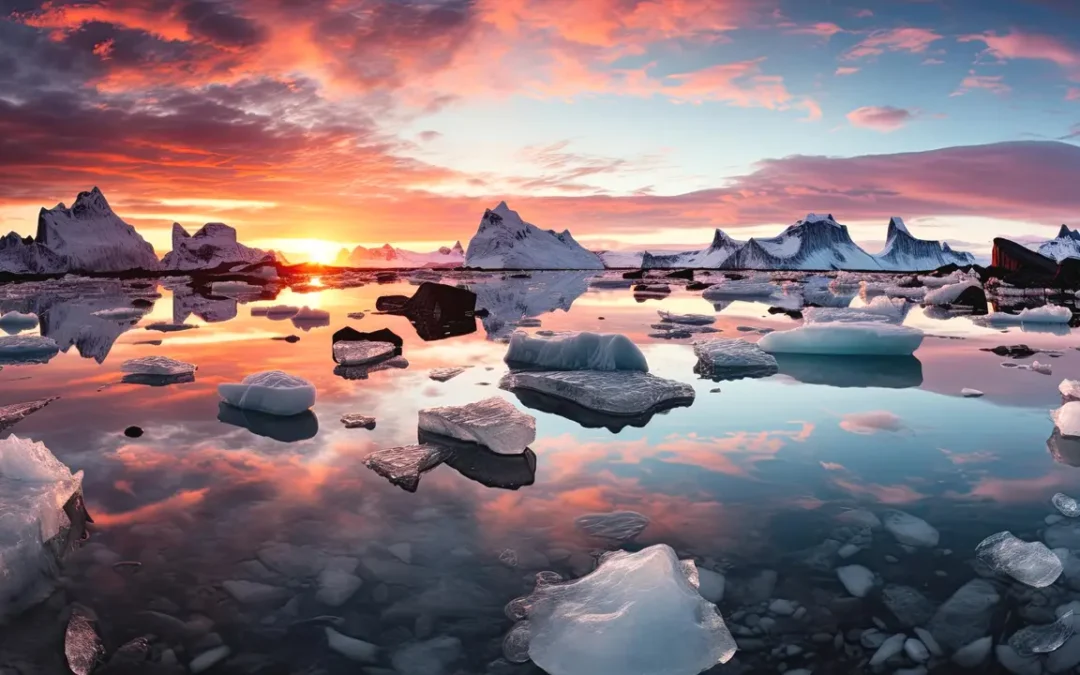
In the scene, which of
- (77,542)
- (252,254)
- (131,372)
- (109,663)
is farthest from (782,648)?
(252,254)

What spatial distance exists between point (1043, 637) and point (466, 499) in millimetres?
2813

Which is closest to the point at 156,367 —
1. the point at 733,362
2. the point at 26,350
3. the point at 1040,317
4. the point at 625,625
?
the point at 26,350

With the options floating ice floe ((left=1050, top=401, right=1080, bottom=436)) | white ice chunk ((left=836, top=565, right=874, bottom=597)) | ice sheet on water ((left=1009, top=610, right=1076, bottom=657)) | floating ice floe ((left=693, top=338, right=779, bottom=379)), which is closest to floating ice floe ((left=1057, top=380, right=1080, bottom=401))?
floating ice floe ((left=1050, top=401, right=1080, bottom=436))

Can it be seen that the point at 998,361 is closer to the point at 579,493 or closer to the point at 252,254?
the point at 579,493

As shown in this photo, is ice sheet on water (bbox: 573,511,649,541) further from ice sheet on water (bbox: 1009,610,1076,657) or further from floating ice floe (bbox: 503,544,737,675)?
ice sheet on water (bbox: 1009,610,1076,657)

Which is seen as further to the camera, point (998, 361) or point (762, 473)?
point (998, 361)

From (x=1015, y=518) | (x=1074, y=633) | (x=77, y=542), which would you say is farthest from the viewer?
(x=1015, y=518)

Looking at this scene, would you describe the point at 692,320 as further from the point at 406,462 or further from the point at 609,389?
the point at 406,462

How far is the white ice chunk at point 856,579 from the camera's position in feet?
9.33

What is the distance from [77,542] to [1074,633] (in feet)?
15.2

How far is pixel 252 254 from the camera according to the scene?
199500 millimetres

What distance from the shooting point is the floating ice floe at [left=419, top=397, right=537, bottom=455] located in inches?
186

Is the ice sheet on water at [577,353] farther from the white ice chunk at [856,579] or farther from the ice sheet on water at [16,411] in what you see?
the ice sheet on water at [16,411]

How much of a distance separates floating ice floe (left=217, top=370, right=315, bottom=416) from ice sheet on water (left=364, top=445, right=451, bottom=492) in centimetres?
159
